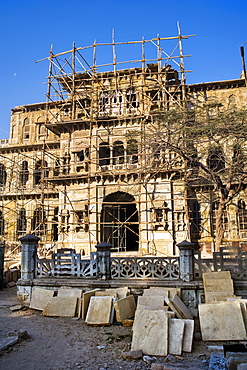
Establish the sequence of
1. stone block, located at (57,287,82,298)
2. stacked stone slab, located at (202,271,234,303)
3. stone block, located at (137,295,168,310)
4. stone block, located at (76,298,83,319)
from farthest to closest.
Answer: stone block, located at (57,287,82,298), stone block, located at (76,298,83,319), stacked stone slab, located at (202,271,234,303), stone block, located at (137,295,168,310)

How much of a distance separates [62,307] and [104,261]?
1923mm

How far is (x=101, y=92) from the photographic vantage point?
2428 centimetres

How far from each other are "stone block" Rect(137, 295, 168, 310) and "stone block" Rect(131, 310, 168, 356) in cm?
64

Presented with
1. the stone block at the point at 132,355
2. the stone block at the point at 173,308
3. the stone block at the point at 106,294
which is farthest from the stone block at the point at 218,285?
the stone block at the point at 132,355

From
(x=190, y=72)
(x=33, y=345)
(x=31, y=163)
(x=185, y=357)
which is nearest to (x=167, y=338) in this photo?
(x=185, y=357)

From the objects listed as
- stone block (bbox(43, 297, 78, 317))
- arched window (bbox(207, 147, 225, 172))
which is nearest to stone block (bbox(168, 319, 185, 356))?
stone block (bbox(43, 297, 78, 317))

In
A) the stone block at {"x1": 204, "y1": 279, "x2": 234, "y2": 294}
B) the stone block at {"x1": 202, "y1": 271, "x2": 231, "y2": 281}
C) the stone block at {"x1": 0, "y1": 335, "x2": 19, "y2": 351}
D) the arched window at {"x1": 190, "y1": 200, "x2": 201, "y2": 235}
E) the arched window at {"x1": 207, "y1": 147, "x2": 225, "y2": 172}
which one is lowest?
the stone block at {"x1": 0, "y1": 335, "x2": 19, "y2": 351}

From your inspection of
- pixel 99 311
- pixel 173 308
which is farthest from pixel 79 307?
pixel 173 308

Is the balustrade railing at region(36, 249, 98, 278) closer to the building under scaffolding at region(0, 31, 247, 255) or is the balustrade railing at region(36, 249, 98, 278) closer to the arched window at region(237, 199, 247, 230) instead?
the building under scaffolding at region(0, 31, 247, 255)

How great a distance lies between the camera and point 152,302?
844 centimetres

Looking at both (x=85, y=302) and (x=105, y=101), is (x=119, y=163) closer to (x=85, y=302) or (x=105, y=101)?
(x=105, y=101)

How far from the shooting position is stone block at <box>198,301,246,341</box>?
7496 mm

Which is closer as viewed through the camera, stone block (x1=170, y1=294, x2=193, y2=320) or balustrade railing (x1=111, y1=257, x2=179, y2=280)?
stone block (x1=170, y1=294, x2=193, y2=320)

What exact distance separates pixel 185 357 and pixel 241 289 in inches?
148
